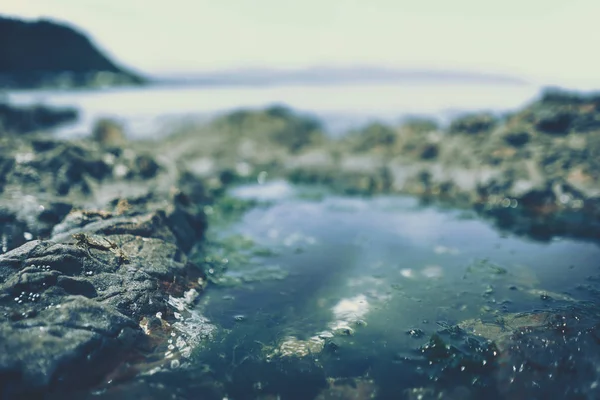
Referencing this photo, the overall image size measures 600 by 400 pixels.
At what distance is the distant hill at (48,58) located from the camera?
11430 mm

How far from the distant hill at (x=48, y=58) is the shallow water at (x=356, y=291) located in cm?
815

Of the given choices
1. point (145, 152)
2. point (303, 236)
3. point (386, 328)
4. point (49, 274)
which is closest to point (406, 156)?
point (303, 236)

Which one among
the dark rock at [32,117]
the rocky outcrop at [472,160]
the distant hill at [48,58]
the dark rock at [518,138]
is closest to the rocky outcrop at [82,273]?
the distant hill at [48,58]

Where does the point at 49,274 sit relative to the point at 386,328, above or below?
above

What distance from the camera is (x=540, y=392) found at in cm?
507

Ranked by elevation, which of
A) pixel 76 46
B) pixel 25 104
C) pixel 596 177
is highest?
pixel 76 46

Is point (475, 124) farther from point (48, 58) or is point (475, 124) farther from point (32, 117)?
point (32, 117)

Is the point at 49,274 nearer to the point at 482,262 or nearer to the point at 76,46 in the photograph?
the point at 482,262

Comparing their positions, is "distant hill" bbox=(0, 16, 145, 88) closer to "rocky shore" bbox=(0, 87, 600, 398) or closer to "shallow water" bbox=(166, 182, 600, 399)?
"rocky shore" bbox=(0, 87, 600, 398)

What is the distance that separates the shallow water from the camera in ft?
18.5

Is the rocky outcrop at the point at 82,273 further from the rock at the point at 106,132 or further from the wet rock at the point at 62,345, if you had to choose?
the rock at the point at 106,132

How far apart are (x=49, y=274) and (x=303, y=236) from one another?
6.94m

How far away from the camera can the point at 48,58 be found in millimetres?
14906

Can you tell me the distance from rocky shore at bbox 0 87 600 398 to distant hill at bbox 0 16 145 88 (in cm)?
→ 302
